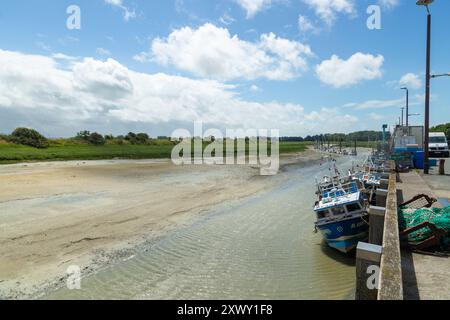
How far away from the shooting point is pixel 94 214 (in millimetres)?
16234

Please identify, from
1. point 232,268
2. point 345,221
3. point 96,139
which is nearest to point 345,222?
point 345,221

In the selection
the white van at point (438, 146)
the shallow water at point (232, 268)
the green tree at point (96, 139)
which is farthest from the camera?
the green tree at point (96, 139)

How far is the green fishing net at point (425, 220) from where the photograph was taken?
8039 millimetres

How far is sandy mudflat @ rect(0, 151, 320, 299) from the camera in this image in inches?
393

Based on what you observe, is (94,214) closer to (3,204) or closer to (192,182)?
(3,204)

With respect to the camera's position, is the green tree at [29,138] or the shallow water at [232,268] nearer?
the shallow water at [232,268]

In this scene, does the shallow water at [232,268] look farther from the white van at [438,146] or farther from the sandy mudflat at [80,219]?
the white van at [438,146]

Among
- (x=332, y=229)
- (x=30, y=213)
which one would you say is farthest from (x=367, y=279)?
(x=30, y=213)

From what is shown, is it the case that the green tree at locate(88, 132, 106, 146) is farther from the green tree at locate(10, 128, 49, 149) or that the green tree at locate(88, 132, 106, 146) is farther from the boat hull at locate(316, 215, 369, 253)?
the boat hull at locate(316, 215, 369, 253)

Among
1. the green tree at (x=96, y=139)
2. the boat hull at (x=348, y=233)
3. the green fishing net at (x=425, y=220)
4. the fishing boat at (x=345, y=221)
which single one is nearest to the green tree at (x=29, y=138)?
the green tree at (x=96, y=139)

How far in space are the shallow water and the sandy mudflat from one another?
1.12 metres

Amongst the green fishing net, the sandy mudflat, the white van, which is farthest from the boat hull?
the white van

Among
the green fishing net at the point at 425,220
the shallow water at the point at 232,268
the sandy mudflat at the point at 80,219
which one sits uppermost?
the green fishing net at the point at 425,220

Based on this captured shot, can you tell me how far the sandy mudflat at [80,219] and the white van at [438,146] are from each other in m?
21.1
